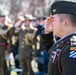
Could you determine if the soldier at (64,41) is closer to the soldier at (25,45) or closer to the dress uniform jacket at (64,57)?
the dress uniform jacket at (64,57)

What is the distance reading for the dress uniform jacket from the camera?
2.23 m

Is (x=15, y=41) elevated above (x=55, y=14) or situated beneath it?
situated beneath

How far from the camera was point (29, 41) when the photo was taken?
8.80 metres

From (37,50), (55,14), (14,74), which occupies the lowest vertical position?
(14,74)

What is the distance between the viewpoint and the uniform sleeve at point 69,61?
2.23 meters

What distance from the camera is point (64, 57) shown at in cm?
226

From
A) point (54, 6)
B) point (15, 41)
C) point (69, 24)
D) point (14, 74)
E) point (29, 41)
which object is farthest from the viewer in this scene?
point (14, 74)

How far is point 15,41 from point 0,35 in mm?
549

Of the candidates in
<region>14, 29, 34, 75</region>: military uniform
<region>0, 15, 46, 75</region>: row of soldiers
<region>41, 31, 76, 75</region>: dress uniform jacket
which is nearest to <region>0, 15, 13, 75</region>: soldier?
<region>0, 15, 46, 75</region>: row of soldiers

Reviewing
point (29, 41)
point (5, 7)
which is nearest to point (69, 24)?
point (29, 41)

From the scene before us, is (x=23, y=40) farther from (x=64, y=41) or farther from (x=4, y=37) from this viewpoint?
(x=64, y=41)

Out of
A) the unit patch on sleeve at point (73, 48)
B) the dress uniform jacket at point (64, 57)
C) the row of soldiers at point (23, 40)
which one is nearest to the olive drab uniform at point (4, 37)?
the row of soldiers at point (23, 40)

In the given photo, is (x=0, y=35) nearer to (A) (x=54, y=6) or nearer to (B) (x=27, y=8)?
(A) (x=54, y=6)

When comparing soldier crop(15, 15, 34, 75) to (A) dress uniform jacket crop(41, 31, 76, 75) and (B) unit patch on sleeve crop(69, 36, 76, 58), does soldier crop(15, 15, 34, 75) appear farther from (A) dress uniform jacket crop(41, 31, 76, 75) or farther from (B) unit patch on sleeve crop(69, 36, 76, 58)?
(B) unit patch on sleeve crop(69, 36, 76, 58)
